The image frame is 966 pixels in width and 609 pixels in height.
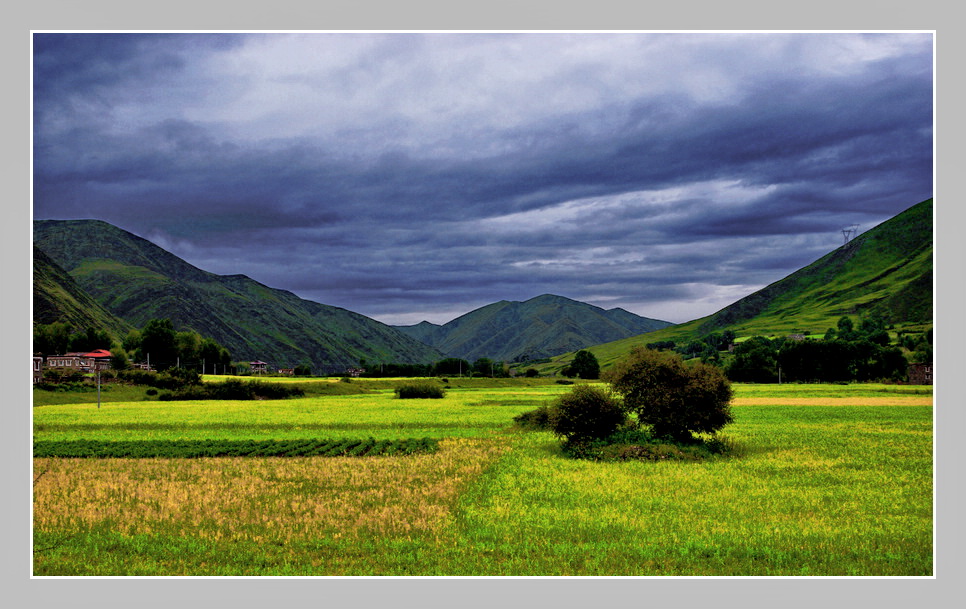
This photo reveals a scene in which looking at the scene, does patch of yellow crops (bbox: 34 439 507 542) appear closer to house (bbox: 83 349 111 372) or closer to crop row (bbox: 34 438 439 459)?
crop row (bbox: 34 438 439 459)

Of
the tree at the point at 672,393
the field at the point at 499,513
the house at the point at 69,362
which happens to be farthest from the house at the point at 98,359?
the tree at the point at 672,393

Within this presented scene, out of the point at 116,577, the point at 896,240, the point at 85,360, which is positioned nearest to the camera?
the point at 116,577

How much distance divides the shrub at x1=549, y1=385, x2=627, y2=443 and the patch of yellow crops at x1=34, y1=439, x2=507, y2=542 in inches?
129

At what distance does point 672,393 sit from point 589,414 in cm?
342

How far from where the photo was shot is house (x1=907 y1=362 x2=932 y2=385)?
231ft

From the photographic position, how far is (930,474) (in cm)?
2027

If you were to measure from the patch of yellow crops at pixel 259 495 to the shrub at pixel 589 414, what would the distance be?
3273 mm

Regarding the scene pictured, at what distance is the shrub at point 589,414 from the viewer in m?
26.1

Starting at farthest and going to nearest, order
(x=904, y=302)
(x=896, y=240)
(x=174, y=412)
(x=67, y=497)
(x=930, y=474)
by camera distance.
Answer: (x=896, y=240), (x=904, y=302), (x=174, y=412), (x=930, y=474), (x=67, y=497)

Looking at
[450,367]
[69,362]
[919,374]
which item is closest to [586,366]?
[450,367]

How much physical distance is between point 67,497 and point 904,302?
89293 mm
